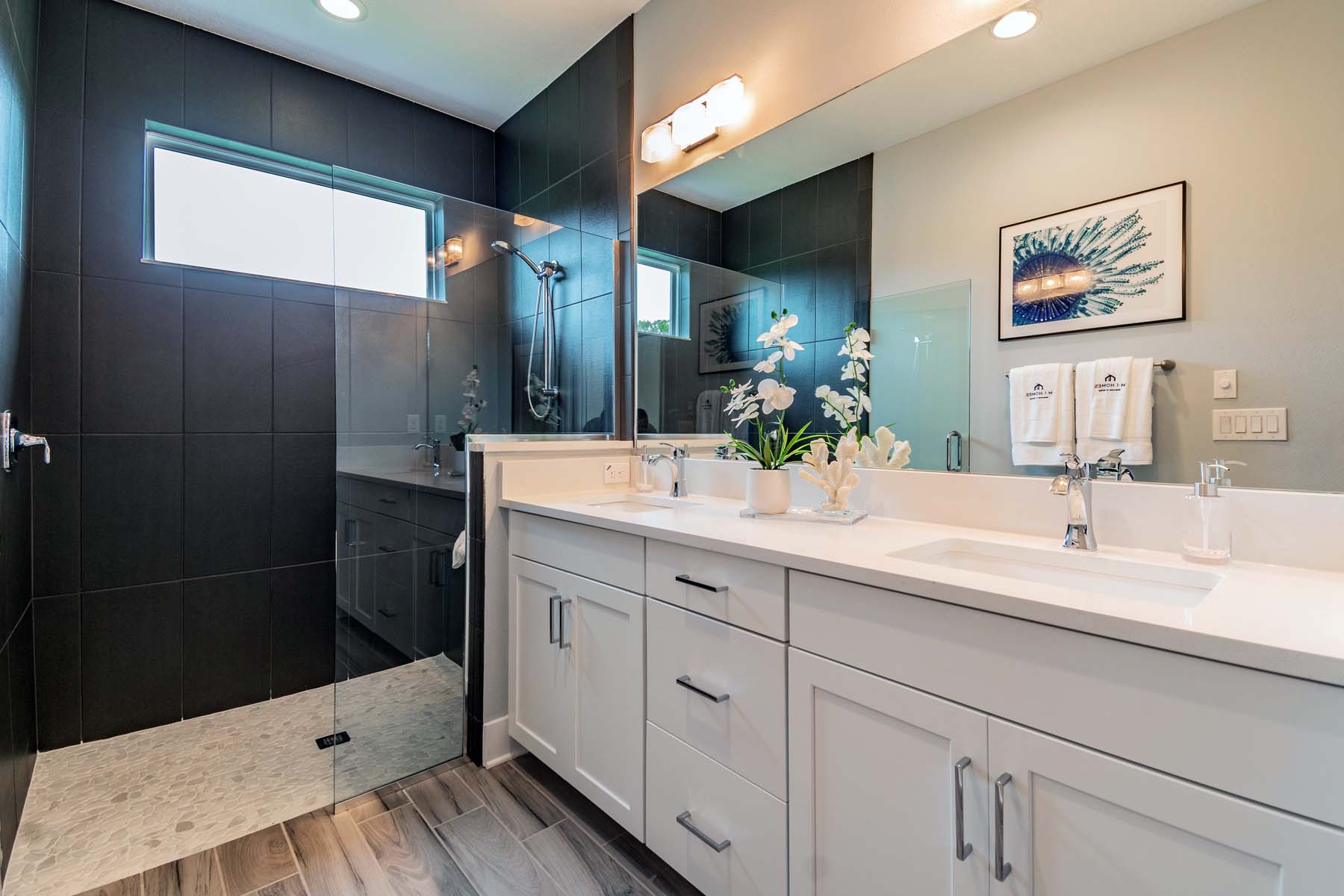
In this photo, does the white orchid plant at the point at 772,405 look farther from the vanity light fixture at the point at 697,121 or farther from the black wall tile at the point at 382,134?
the black wall tile at the point at 382,134

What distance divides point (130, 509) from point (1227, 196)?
10.3 feet

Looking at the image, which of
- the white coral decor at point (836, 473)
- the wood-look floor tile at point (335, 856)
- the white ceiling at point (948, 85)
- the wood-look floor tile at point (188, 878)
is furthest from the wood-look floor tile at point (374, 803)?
the white ceiling at point (948, 85)

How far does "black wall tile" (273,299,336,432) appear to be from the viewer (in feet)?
7.98

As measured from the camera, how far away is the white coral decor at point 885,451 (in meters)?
1.53

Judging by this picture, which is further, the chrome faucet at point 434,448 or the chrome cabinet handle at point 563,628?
the chrome faucet at point 434,448

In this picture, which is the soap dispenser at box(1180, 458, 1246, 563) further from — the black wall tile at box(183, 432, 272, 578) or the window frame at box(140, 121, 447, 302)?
the black wall tile at box(183, 432, 272, 578)

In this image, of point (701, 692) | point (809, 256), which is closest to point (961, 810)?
point (701, 692)

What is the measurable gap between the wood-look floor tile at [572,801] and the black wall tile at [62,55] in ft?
8.63

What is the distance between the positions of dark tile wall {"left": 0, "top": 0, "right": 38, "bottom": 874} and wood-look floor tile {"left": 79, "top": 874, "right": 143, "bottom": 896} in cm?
20

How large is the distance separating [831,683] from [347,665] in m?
1.54

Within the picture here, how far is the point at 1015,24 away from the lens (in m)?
1.32

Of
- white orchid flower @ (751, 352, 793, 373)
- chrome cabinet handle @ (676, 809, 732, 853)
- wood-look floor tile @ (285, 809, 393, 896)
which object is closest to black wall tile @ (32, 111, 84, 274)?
wood-look floor tile @ (285, 809, 393, 896)

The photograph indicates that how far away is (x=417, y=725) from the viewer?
76.4 inches

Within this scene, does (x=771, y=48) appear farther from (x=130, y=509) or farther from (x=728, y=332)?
(x=130, y=509)
